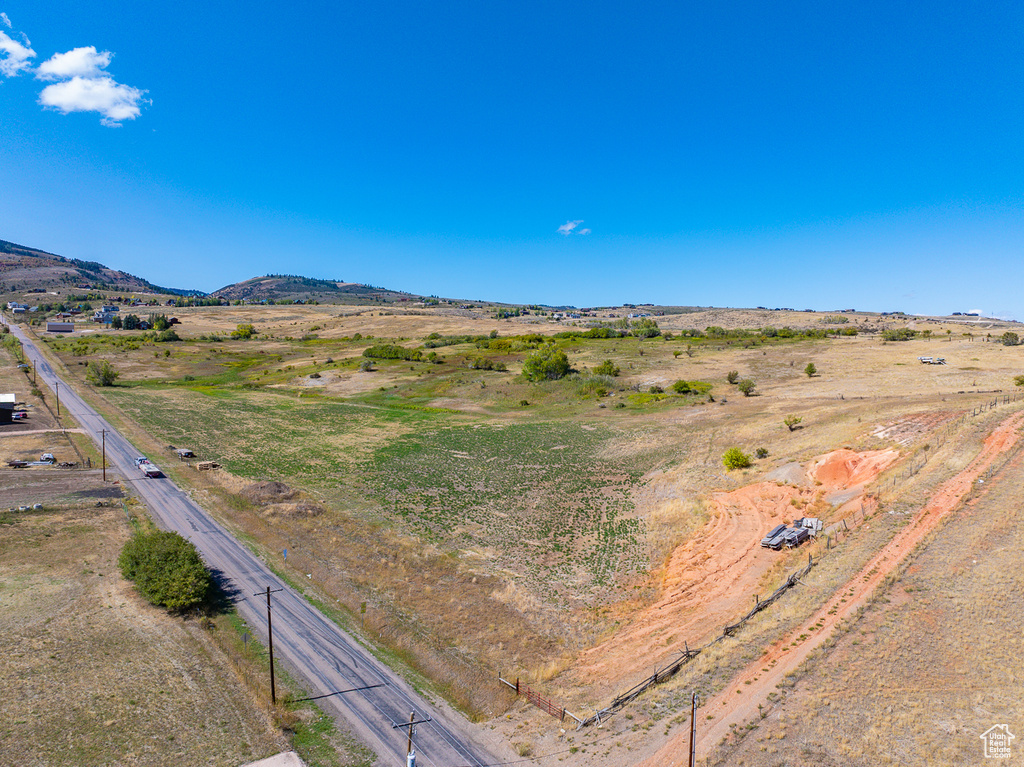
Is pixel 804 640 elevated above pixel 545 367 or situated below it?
below

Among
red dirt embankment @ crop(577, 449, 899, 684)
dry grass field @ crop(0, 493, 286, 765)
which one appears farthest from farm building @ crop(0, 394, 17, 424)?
red dirt embankment @ crop(577, 449, 899, 684)

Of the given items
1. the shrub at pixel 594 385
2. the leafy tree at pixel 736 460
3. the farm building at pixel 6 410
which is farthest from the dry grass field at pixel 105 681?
the shrub at pixel 594 385

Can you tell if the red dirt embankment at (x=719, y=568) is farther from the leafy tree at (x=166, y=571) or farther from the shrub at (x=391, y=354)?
the shrub at (x=391, y=354)

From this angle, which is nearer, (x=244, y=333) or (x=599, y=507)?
(x=599, y=507)

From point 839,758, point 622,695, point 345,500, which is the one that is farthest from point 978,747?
point 345,500

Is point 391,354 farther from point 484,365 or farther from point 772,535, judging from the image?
point 772,535

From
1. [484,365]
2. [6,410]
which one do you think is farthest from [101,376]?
[484,365]

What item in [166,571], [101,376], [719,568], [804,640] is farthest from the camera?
[101,376]
